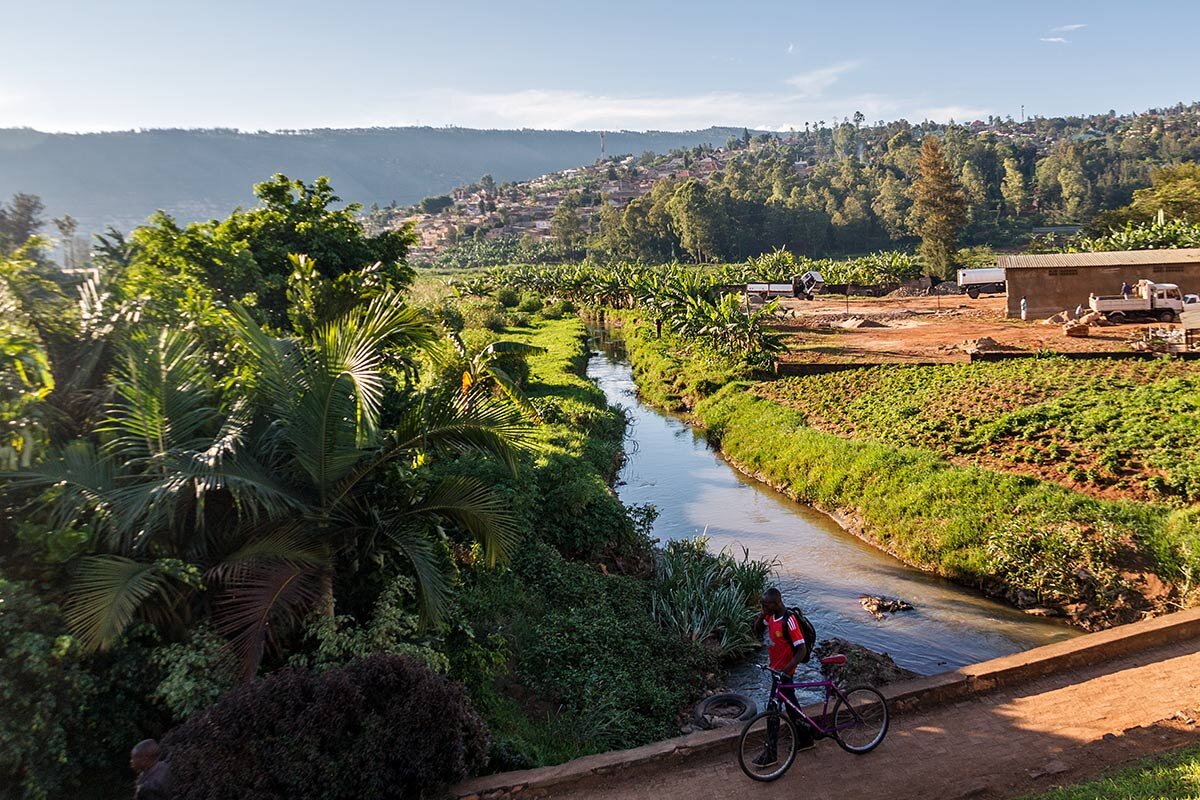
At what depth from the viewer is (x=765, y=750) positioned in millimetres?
6910

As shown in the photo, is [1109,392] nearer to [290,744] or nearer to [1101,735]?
[1101,735]

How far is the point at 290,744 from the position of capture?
571cm

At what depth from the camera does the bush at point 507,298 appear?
56453 millimetres

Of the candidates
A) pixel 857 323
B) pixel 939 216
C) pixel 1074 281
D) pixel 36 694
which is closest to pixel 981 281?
pixel 939 216

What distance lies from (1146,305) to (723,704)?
90.1 ft

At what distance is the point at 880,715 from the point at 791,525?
392 inches

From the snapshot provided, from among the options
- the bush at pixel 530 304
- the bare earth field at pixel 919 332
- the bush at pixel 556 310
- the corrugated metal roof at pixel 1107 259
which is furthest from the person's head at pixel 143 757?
the bush at pixel 530 304

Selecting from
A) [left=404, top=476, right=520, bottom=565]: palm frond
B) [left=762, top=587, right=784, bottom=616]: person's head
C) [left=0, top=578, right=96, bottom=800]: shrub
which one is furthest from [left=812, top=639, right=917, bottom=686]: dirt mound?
[left=0, top=578, right=96, bottom=800]: shrub

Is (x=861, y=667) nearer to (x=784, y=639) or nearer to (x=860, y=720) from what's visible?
(x=860, y=720)

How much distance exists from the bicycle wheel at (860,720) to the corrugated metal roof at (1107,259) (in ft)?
97.1

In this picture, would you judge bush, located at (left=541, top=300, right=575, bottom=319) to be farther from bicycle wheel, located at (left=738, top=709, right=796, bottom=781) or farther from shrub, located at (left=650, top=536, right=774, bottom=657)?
bicycle wheel, located at (left=738, top=709, right=796, bottom=781)

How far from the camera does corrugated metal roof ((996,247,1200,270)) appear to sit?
100ft

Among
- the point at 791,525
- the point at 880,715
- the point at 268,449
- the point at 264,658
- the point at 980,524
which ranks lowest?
the point at 791,525

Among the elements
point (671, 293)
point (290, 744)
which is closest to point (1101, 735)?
point (290, 744)
